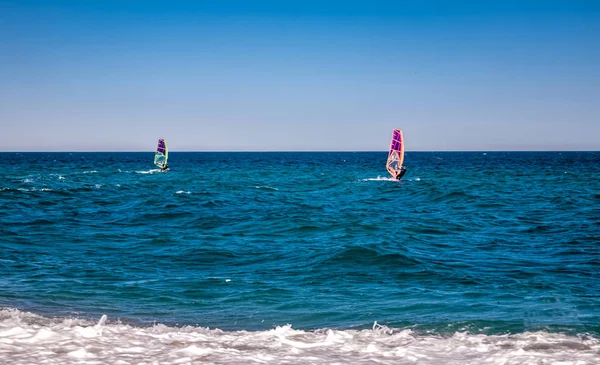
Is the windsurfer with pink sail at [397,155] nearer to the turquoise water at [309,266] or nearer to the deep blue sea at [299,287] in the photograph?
the turquoise water at [309,266]

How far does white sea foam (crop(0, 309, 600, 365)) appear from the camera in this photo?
673cm

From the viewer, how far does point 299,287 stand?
1289 cm

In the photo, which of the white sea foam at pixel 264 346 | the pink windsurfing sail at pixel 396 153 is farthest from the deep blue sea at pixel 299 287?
the pink windsurfing sail at pixel 396 153

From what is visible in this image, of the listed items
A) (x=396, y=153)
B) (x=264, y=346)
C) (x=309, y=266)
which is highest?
(x=396, y=153)

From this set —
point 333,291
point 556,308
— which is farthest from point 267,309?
point 556,308

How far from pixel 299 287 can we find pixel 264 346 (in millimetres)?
5300

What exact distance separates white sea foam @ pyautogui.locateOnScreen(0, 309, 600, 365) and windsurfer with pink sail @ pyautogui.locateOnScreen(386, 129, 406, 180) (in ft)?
144

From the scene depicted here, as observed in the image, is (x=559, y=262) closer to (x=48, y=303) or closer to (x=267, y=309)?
(x=267, y=309)

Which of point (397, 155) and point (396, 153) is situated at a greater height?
point (396, 153)

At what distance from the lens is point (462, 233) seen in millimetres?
22125

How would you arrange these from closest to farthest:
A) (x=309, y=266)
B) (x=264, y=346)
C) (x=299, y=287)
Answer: (x=264, y=346) → (x=299, y=287) → (x=309, y=266)

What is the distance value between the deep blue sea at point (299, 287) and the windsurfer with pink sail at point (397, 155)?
23.6 metres

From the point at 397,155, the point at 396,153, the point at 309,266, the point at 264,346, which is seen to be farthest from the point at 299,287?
the point at 397,155

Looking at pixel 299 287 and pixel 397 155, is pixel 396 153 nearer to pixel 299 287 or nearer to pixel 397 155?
pixel 397 155
